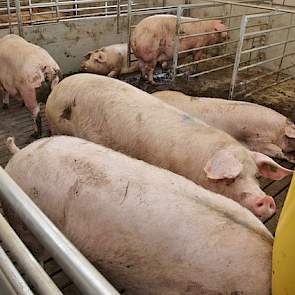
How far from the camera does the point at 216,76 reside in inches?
244

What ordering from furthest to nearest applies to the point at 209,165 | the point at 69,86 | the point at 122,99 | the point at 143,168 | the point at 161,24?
the point at 161,24 < the point at 69,86 < the point at 122,99 < the point at 209,165 < the point at 143,168

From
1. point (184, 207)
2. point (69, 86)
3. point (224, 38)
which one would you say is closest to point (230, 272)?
point (184, 207)

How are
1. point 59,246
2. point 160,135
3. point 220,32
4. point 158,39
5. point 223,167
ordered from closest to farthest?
point 59,246 < point 223,167 < point 160,135 < point 158,39 < point 220,32

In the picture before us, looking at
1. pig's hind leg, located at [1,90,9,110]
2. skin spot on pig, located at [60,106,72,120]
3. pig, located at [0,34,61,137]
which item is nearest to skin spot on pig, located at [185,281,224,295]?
skin spot on pig, located at [60,106,72,120]

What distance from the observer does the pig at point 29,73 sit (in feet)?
12.5

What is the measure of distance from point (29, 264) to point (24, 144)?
3040mm

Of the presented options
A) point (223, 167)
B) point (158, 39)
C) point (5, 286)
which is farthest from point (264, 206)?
point (158, 39)

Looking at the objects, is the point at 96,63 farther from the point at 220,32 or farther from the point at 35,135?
the point at 35,135

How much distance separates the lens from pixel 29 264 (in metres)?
0.94

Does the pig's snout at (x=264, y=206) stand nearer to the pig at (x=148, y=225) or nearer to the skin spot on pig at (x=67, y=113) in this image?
the pig at (x=148, y=225)

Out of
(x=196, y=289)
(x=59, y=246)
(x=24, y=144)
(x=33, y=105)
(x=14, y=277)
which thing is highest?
(x=59, y=246)

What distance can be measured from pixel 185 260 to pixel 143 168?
468 mm

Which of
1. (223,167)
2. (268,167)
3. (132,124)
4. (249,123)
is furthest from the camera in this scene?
(249,123)

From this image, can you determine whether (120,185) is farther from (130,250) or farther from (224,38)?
(224,38)
